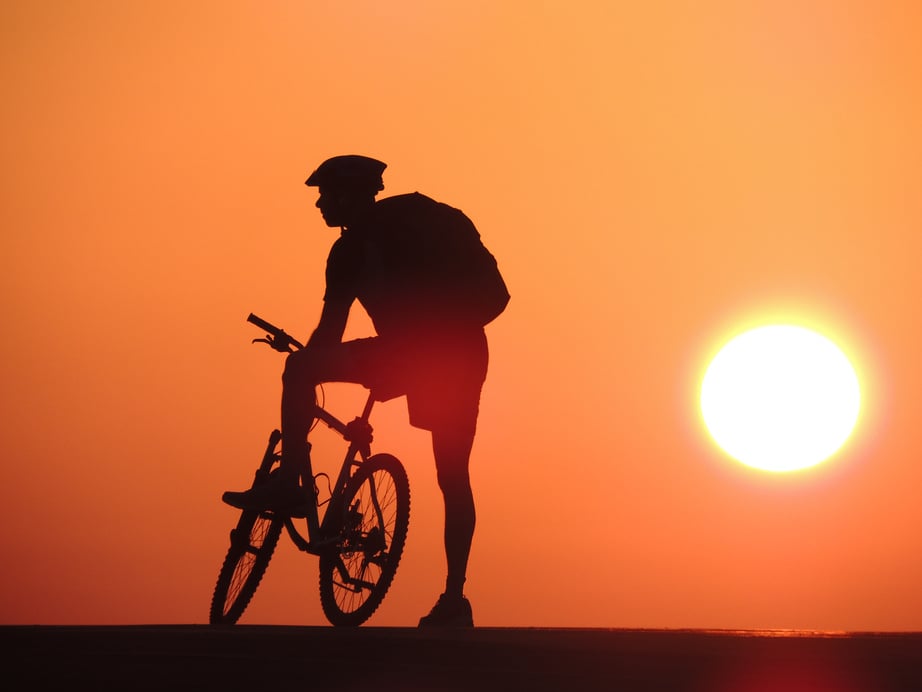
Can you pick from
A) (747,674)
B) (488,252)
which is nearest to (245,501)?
(488,252)

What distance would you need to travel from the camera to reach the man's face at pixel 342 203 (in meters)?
8.33

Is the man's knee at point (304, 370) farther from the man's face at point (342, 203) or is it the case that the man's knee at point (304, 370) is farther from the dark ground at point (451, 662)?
the dark ground at point (451, 662)

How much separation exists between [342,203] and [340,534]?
7.06ft

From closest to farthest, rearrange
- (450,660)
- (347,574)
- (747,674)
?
1. (747,674)
2. (450,660)
3. (347,574)

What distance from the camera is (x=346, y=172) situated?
27.3 ft

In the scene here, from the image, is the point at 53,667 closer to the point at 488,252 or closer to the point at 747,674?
the point at 747,674

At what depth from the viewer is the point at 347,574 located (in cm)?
885

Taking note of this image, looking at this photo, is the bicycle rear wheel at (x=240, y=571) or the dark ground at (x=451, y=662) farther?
the bicycle rear wheel at (x=240, y=571)

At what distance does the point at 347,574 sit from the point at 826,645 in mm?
3868

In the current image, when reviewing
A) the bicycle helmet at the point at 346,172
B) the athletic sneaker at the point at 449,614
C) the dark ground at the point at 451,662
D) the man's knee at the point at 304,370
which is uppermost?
the bicycle helmet at the point at 346,172

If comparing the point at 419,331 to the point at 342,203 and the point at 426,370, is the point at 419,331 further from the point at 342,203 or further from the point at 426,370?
the point at 342,203

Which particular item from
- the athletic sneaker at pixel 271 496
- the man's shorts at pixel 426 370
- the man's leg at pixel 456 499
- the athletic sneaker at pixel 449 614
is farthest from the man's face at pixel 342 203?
the athletic sneaker at pixel 449 614

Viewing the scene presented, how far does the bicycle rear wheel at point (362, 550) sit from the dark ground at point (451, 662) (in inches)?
92.7

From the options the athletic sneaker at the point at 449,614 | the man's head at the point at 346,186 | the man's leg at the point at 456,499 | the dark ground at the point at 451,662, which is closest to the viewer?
the dark ground at the point at 451,662
